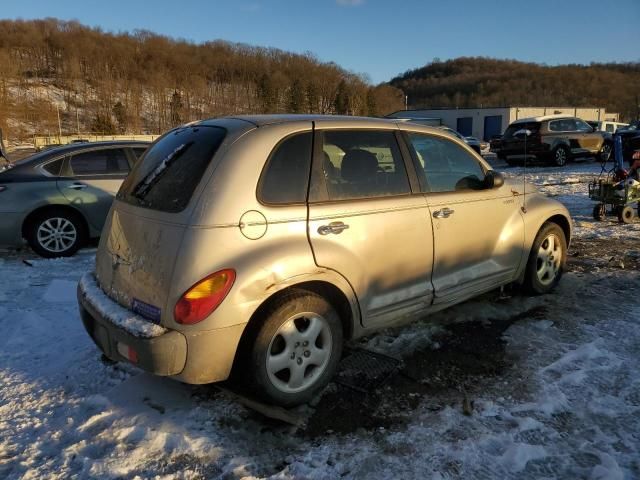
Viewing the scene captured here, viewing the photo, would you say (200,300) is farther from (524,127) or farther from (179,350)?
(524,127)

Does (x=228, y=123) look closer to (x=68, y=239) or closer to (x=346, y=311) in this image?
(x=346, y=311)

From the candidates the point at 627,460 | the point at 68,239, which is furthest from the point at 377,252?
the point at 68,239

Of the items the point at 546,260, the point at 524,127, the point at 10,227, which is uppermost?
the point at 524,127

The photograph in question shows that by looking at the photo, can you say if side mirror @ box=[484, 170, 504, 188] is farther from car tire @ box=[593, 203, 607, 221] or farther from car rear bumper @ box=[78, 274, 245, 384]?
car tire @ box=[593, 203, 607, 221]

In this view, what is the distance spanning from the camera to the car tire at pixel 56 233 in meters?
6.79

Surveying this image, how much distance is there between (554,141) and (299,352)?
56.4 feet

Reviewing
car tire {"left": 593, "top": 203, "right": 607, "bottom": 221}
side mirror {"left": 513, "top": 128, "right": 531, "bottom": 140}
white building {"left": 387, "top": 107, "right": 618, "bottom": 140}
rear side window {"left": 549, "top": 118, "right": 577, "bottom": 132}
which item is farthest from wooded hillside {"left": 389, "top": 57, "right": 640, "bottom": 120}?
car tire {"left": 593, "top": 203, "right": 607, "bottom": 221}

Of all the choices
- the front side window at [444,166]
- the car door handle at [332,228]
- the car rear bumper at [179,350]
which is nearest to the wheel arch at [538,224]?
the front side window at [444,166]

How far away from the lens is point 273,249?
9.54 ft

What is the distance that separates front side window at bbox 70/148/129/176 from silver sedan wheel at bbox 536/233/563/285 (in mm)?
5567

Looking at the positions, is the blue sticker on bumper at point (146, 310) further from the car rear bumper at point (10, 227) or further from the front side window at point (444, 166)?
the car rear bumper at point (10, 227)

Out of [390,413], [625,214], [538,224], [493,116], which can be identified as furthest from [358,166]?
[493,116]

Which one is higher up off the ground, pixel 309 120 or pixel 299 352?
pixel 309 120

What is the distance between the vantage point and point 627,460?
8.61 ft
